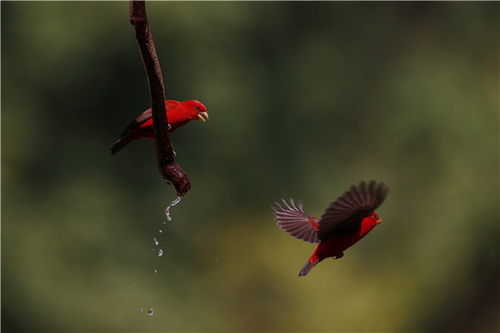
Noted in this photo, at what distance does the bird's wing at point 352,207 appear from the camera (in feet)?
7.37

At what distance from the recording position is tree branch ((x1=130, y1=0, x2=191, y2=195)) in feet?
5.82

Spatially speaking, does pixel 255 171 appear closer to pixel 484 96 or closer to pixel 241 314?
pixel 241 314

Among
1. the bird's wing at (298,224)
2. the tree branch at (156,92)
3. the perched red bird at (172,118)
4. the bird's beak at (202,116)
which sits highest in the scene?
the bird's beak at (202,116)

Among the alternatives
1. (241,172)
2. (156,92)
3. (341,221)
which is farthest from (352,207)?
(241,172)

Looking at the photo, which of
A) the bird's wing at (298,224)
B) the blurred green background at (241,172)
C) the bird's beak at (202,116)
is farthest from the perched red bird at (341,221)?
the blurred green background at (241,172)

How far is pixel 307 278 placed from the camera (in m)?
9.12

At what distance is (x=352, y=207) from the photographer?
2391 millimetres

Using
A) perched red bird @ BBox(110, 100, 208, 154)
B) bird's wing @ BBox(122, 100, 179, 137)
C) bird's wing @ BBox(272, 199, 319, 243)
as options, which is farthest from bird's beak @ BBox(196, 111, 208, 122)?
bird's wing @ BBox(272, 199, 319, 243)

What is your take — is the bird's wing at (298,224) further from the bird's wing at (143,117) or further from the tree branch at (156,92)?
the tree branch at (156,92)

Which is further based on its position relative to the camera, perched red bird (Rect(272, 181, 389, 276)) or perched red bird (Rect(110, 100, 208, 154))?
perched red bird (Rect(110, 100, 208, 154))

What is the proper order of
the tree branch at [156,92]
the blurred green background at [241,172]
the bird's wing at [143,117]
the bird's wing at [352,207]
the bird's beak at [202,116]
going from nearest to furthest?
the tree branch at [156,92], the bird's wing at [352,207], the bird's wing at [143,117], the bird's beak at [202,116], the blurred green background at [241,172]

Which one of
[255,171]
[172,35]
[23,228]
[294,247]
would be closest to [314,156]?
[255,171]

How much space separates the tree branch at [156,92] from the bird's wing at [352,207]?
0.49 meters

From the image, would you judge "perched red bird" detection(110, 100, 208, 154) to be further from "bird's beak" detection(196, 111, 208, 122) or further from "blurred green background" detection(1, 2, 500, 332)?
"blurred green background" detection(1, 2, 500, 332)
